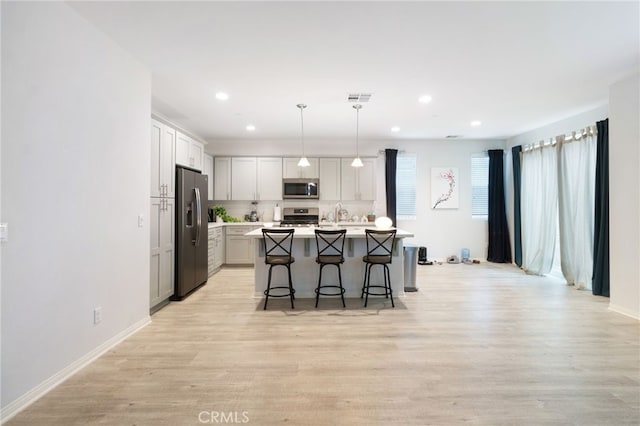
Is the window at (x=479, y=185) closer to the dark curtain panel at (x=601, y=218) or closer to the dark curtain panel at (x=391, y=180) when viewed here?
the dark curtain panel at (x=391, y=180)

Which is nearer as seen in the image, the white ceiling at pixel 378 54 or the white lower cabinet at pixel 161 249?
the white ceiling at pixel 378 54

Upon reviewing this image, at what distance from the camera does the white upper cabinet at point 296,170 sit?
259 inches

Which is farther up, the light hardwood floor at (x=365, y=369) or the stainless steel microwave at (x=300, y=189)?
the stainless steel microwave at (x=300, y=189)

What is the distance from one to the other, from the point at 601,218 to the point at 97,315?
19.5 ft

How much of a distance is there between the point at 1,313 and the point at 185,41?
2368mm

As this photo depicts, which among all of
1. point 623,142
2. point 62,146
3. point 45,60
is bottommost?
point 62,146

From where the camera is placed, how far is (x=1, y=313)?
176 cm

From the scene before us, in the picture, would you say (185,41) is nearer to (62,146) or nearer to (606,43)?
(62,146)

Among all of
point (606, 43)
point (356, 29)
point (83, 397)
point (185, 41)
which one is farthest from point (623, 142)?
point (83, 397)

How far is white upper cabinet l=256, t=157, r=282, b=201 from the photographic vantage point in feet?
21.6

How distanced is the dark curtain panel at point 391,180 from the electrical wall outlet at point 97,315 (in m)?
5.39

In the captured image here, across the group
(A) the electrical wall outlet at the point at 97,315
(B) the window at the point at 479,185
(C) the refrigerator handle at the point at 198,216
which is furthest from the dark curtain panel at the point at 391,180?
(A) the electrical wall outlet at the point at 97,315

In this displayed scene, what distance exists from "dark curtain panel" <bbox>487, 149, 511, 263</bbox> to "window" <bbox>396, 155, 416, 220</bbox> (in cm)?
163

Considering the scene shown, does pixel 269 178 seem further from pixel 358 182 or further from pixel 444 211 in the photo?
pixel 444 211
